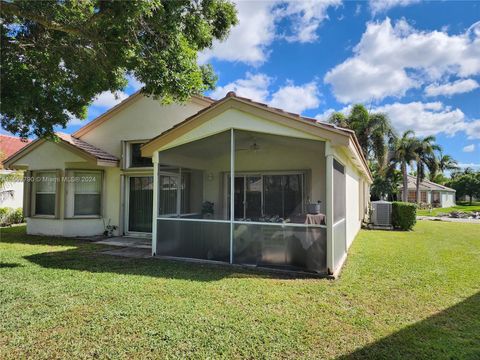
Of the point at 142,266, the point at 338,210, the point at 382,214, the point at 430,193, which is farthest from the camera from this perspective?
the point at 430,193

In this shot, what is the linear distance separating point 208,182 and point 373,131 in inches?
826

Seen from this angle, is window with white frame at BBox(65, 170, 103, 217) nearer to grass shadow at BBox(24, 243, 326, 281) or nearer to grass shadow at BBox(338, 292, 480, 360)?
grass shadow at BBox(24, 243, 326, 281)

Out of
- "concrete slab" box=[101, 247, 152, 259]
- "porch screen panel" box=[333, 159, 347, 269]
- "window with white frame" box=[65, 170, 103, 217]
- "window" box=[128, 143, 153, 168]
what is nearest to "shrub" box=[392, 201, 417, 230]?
"porch screen panel" box=[333, 159, 347, 269]

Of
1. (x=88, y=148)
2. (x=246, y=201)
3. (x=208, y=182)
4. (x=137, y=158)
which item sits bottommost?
(x=246, y=201)

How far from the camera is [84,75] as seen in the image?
741cm

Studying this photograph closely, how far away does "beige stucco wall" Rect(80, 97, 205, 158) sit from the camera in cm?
1284

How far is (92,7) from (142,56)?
1243 millimetres

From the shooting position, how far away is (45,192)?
13422mm

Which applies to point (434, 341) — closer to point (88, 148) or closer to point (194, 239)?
point (194, 239)

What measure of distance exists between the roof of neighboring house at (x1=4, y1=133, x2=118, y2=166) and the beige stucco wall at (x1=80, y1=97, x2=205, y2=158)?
0.44m

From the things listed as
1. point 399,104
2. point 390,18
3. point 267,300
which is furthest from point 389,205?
point 399,104

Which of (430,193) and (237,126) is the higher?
(237,126)

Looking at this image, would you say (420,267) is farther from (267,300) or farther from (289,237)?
(267,300)

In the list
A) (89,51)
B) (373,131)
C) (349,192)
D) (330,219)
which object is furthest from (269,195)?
(373,131)
